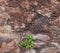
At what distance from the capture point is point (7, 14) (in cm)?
368

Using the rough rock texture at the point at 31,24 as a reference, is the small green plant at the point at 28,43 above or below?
below

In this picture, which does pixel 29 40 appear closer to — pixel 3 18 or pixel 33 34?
pixel 33 34

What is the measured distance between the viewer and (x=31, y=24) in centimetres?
370

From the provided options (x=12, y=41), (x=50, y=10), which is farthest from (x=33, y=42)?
(x=50, y=10)

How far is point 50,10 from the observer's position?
371 centimetres

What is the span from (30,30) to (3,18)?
485mm

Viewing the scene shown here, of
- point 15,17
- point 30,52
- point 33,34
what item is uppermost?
point 15,17

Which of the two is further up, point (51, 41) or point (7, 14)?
point (7, 14)

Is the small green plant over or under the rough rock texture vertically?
under

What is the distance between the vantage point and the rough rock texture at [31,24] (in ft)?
12.0

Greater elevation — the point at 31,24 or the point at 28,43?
the point at 31,24

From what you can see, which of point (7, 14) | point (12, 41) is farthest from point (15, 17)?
point (12, 41)

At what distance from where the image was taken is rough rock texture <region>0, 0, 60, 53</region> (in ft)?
12.0

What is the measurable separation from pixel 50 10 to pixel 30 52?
768mm
